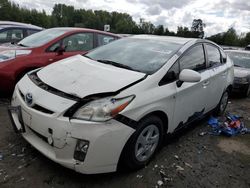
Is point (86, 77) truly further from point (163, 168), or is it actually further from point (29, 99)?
point (163, 168)

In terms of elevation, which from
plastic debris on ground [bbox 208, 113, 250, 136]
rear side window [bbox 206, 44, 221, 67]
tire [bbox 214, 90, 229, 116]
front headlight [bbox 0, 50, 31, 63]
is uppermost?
rear side window [bbox 206, 44, 221, 67]

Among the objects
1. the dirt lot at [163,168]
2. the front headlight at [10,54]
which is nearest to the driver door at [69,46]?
the front headlight at [10,54]

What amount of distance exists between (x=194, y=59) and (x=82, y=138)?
2190 mm

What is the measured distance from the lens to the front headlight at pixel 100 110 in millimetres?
2430

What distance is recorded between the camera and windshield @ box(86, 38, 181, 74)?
323 centimetres

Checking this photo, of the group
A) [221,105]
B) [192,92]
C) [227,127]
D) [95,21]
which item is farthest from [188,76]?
[95,21]

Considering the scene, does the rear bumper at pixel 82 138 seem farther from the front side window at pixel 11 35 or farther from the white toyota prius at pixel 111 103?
the front side window at pixel 11 35

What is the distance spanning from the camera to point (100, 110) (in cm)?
245

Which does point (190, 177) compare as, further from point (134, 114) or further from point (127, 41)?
point (127, 41)

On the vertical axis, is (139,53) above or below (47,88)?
above

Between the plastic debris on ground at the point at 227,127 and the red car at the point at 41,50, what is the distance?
2.66 metres

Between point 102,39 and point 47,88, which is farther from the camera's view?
point 102,39

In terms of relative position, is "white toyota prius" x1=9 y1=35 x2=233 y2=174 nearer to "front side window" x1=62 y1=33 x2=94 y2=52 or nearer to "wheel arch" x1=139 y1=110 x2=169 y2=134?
"wheel arch" x1=139 y1=110 x2=169 y2=134

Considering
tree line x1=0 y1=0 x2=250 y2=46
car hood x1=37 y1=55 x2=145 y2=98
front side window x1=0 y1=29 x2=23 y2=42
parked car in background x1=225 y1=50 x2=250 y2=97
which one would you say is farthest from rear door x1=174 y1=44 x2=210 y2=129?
tree line x1=0 y1=0 x2=250 y2=46
